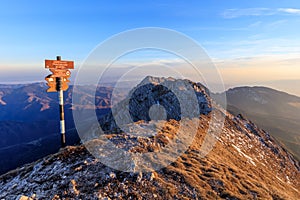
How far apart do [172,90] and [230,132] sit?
1448 centimetres

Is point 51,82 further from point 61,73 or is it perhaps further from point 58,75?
point 61,73

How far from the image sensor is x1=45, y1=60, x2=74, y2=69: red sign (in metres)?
17.1

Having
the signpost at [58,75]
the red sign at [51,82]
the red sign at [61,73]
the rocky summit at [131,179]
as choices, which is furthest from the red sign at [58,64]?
the rocky summit at [131,179]

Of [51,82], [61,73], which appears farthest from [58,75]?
[51,82]

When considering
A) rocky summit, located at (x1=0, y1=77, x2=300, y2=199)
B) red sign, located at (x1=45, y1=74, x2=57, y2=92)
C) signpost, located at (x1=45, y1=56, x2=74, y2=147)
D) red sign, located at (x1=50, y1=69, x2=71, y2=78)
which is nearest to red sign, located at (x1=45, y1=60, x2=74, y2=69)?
Result: signpost, located at (x1=45, y1=56, x2=74, y2=147)

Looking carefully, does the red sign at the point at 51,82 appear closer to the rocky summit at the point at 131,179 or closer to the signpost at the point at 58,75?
the signpost at the point at 58,75

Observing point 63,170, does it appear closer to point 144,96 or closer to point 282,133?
point 144,96

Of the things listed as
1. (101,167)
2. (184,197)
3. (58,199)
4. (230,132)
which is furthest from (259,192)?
(230,132)

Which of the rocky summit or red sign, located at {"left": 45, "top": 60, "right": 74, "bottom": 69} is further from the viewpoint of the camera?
red sign, located at {"left": 45, "top": 60, "right": 74, "bottom": 69}

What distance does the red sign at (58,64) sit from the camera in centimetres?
1712

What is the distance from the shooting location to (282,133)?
7633 inches

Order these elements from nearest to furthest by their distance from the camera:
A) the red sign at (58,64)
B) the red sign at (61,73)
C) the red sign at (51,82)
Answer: the red sign at (58,64)
the red sign at (51,82)
the red sign at (61,73)

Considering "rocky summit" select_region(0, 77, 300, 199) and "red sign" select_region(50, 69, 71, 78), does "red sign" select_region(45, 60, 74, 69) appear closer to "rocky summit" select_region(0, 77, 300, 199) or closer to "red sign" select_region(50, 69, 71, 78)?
"red sign" select_region(50, 69, 71, 78)

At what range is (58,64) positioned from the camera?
1784cm
